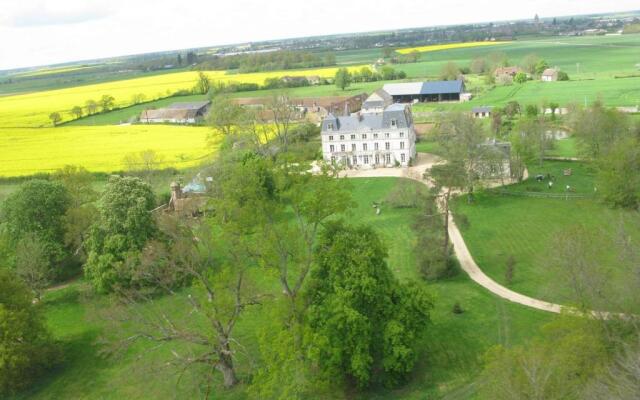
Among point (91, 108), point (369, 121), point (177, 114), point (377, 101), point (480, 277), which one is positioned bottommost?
point (480, 277)

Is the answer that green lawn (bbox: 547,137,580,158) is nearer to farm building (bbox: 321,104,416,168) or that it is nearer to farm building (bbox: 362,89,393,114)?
A: farm building (bbox: 321,104,416,168)

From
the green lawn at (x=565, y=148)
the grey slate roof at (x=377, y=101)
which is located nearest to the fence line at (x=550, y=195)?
the green lawn at (x=565, y=148)

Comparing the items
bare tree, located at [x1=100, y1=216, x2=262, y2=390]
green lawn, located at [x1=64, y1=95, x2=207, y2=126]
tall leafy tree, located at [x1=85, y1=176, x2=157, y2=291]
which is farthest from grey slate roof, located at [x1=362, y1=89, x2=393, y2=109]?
bare tree, located at [x1=100, y1=216, x2=262, y2=390]

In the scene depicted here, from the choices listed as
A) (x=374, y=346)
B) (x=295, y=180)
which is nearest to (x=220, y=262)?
(x=295, y=180)

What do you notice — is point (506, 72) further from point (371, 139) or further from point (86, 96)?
point (86, 96)

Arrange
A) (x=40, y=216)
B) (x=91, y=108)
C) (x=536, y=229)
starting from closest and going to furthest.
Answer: (x=40, y=216), (x=536, y=229), (x=91, y=108)

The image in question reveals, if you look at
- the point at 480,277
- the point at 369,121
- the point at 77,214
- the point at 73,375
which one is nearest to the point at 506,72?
the point at 369,121

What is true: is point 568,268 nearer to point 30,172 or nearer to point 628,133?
point 628,133
